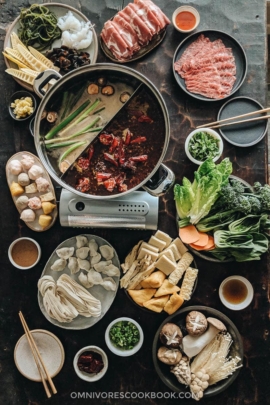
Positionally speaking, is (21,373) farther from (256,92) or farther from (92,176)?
(256,92)

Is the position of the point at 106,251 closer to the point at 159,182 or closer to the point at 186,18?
the point at 159,182

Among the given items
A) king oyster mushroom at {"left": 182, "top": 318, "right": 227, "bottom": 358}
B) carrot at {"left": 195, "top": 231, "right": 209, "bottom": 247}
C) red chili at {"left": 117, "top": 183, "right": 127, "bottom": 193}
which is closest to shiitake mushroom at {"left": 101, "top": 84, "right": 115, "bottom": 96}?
red chili at {"left": 117, "top": 183, "right": 127, "bottom": 193}

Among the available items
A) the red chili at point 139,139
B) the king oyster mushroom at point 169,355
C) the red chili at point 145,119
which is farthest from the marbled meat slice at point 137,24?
the king oyster mushroom at point 169,355

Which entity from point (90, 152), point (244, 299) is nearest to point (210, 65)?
point (90, 152)

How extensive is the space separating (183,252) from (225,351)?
69 centimetres

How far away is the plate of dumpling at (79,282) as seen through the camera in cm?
352

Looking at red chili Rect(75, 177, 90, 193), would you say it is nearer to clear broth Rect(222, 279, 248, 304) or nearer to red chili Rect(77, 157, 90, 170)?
red chili Rect(77, 157, 90, 170)

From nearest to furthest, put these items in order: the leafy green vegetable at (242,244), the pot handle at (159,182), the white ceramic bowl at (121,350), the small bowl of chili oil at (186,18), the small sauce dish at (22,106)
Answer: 1. the pot handle at (159,182)
2. the leafy green vegetable at (242,244)
3. the white ceramic bowl at (121,350)
4. the small sauce dish at (22,106)
5. the small bowl of chili oil at (186,18)

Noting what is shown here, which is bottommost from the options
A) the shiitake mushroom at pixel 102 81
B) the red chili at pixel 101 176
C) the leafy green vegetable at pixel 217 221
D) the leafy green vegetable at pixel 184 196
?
the leafy green vegetable at pixel 217 221

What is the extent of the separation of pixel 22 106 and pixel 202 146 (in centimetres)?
122

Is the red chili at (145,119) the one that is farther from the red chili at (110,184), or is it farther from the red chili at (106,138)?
the red chili at (110,184)

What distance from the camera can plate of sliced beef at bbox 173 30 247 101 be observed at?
12.2 ft

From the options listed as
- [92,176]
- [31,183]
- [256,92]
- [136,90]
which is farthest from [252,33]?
[31,183]

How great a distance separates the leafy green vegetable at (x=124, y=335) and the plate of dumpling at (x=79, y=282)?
0.44 ft
